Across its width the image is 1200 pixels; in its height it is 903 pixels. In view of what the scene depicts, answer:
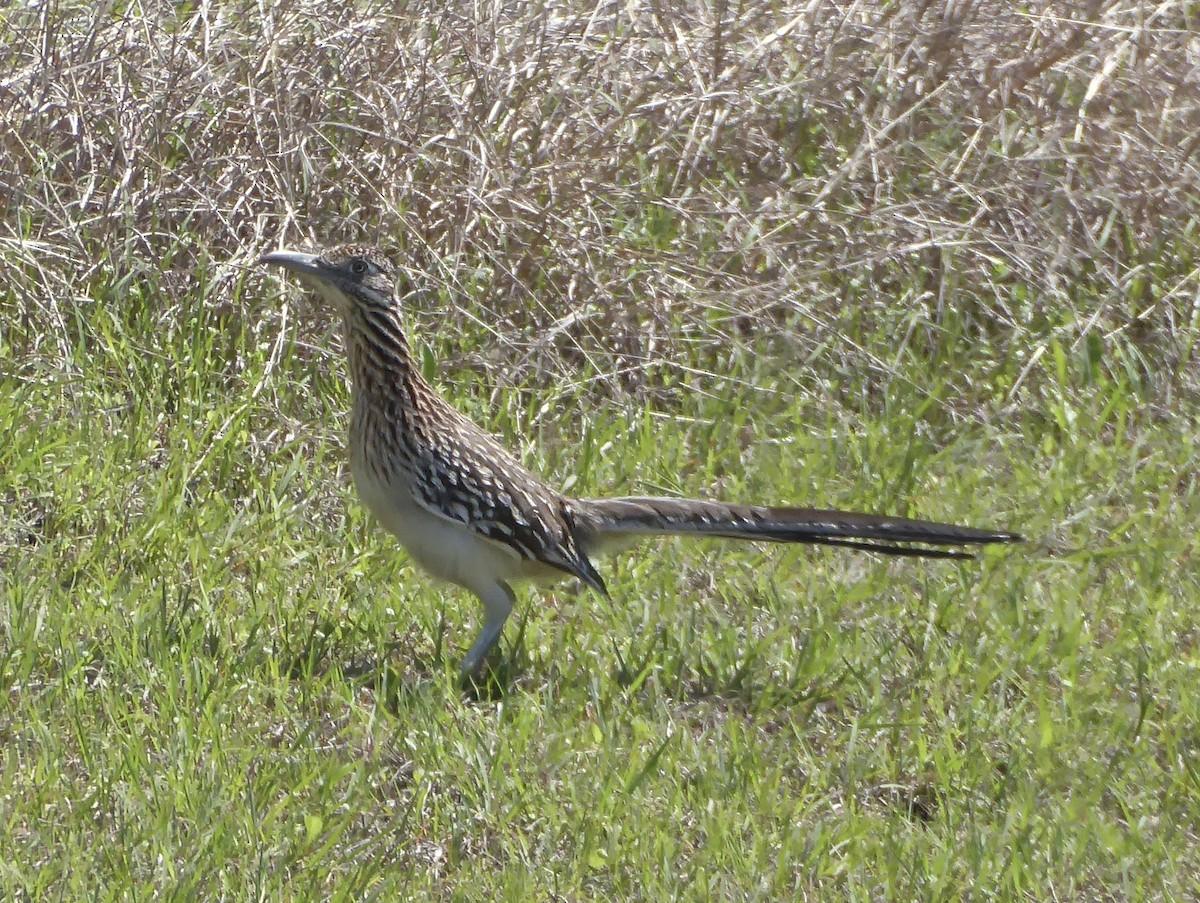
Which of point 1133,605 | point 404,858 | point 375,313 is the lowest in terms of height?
point 1133,605

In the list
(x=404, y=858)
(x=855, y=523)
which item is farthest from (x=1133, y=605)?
(x=404, y=858)

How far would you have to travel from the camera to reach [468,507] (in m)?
6.12

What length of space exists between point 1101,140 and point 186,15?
4.10 meters

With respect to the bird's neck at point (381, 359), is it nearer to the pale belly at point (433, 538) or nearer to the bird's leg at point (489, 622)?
the pale belly at point (433, 538)

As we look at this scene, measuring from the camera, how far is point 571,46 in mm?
8492

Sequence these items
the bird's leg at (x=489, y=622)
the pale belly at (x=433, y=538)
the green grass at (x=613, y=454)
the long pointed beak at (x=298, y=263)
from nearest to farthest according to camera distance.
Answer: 1. the green grass at (x=613, y=454)
2. the bird's leg at (x=489, y=622)
3. the pale belly at (x=433, y=538)
4. the long pointed beak at (x=298, y=263)

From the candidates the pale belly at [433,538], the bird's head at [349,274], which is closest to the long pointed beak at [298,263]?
the bird's head at [349,274]

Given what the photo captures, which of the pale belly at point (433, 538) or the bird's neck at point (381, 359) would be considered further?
the bird's neck at point (381, 359)

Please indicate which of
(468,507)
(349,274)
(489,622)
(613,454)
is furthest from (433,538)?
(613,454)

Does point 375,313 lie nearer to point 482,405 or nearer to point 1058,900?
point 482,405

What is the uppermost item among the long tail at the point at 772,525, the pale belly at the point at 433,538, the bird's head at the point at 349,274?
the bird's head at the point at 349,274

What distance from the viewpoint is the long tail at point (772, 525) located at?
240 inches

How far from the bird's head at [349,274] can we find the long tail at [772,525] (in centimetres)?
97

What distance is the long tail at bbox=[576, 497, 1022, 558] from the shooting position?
6.09 metres
